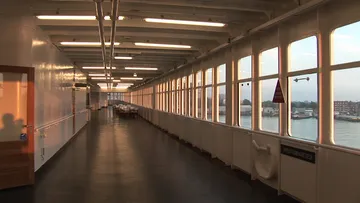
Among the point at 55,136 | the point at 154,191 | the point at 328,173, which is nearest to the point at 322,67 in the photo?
the point at 328,173

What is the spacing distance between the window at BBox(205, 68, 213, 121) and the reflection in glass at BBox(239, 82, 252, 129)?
1975 mm

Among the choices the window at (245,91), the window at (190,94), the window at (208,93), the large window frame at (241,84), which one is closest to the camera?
the large window frame at (241,84)

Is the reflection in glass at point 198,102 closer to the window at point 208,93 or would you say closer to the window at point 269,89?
the window at point 208,93

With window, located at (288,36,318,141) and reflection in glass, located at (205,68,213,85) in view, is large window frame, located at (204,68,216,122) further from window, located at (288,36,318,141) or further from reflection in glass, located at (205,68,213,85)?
window, located at (288,36,318,141)

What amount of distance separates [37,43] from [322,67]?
4950 mm

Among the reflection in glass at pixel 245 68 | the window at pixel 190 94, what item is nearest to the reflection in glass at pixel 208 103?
the window at pixel 190 94

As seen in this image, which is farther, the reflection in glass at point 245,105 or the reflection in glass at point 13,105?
the reflection in glass at point 245,105

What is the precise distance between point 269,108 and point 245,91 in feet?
3.20

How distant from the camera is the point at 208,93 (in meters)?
8.66

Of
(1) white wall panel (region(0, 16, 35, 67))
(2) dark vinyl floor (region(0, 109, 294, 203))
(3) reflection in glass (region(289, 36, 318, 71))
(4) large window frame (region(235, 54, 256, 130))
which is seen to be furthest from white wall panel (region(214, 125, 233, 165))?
(1) white wall panel (region(0, 16, 35, 67))

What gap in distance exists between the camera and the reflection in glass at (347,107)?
130 inches

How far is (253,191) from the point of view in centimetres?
446

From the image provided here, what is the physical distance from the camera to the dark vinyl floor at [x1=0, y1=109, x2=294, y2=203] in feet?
13.4

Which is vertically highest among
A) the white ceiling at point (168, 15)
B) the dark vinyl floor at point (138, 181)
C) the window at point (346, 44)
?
the white ceiling at point (168, 15)
